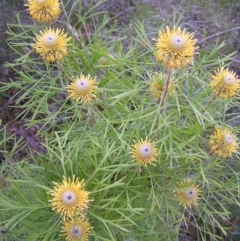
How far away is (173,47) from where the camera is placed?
5.27 feet

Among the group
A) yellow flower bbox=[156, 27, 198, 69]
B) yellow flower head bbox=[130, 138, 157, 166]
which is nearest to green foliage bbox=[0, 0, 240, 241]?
yellow flower head bbox=[130, 138, 157, 166]

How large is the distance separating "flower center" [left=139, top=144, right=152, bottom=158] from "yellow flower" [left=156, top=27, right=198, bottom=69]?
29 cm

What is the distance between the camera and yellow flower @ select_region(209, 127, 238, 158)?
5.93ft

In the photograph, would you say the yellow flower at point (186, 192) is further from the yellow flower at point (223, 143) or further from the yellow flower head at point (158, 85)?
the yellow flower head at point (158, 85)

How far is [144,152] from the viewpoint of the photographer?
5.65 feet

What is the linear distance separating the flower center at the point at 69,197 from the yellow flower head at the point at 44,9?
647mm

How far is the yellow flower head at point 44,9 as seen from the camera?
1.82 metres

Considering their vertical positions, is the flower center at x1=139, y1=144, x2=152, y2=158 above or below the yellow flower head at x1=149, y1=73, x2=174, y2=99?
below

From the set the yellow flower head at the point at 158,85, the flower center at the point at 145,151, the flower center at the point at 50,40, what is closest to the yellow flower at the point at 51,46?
the flower center at the point at 50,40

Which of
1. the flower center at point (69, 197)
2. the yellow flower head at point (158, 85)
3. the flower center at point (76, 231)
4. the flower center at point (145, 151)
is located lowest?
the flower center at point (76, 231)

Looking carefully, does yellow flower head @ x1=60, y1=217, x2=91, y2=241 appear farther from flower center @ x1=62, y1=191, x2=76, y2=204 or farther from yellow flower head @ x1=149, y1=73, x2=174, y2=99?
yellow flower head @ x1=149, y1=73, x2=174, y2=99

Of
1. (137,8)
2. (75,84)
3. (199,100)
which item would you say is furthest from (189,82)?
(137,8)

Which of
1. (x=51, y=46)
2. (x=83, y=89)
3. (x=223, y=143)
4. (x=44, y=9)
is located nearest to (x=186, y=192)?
(x=223, y=143)

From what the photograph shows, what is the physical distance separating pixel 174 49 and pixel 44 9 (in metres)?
0.53
